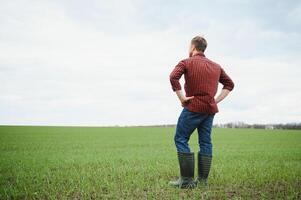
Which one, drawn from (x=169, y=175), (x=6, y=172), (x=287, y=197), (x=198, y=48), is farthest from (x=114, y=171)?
(x=287, y=197)

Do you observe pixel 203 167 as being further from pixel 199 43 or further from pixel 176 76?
pixel 199 43

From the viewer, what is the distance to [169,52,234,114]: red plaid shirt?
6.06 metres

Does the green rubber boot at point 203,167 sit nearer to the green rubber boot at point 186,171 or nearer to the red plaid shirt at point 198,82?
the green rubber boot at point 186,171

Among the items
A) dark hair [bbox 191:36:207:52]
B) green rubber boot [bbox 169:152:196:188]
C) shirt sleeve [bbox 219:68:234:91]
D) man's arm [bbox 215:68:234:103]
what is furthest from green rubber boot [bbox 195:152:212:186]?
dark hair [bbox 191:36:207:52]

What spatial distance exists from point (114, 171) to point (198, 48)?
367 cm

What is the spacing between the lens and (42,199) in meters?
5.36

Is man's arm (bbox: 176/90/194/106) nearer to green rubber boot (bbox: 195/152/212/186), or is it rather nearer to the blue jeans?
the blue jeans

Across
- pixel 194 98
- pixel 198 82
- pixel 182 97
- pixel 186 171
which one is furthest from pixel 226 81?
pixel 186 171

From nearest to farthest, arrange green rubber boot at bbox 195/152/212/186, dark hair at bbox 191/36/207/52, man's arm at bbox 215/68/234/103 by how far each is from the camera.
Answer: dark hair at bbox 191/36/207/52
green rubber boot at bbox 195/152/212/186
man's arm at bbox 215/68/234/103

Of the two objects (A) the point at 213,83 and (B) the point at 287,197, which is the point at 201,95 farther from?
(B) the point at 287,197

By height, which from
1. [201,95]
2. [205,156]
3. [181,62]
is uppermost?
[181,62]

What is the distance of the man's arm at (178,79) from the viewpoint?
6.02 metres

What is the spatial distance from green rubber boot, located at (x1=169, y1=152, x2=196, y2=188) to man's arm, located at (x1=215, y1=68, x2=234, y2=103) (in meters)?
1.15

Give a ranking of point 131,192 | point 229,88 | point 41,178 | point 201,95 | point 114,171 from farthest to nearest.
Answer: point 114,171
point 41,178
point 229,88
point 201,95
point 131,192
